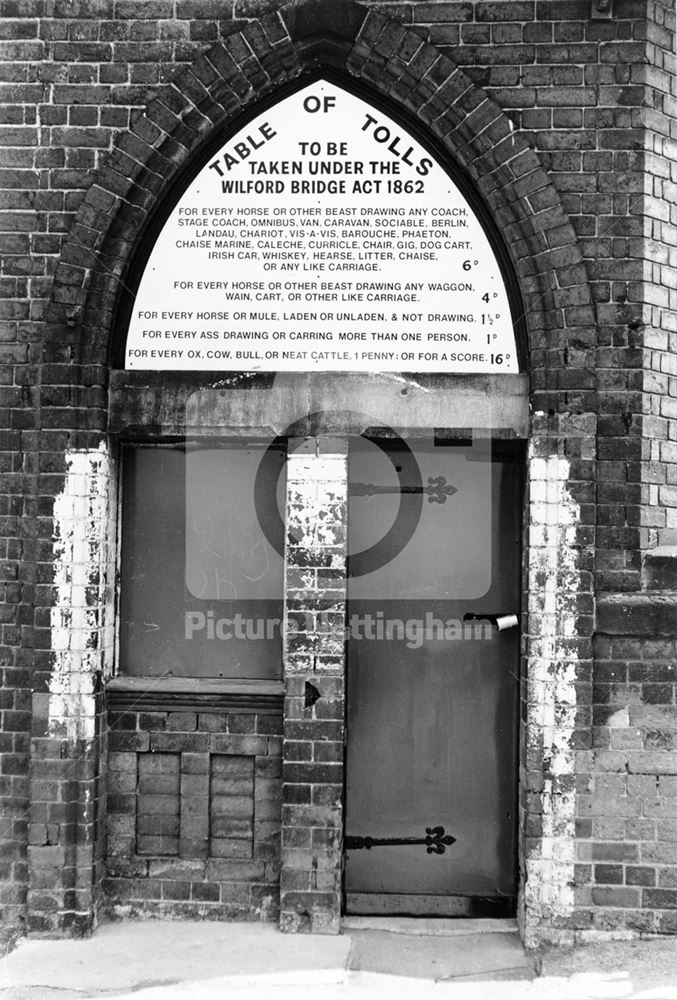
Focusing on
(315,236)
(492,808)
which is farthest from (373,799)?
(315,236)

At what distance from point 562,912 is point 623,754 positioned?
91 centimetres

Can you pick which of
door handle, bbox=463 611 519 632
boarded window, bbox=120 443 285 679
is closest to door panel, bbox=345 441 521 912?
door handle, bbox=463 611 519 632

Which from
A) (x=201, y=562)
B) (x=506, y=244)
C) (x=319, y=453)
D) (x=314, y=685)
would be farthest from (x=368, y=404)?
(x=314, y=685)

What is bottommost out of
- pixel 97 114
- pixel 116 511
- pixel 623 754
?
pixel 623 754

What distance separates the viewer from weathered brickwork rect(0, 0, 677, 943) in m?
4.64

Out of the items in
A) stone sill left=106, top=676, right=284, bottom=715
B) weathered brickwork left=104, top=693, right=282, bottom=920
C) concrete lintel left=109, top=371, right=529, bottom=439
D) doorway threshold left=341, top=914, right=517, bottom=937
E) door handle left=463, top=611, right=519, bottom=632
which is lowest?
doorway threshold left=341, top=914, right=517, bottom=937

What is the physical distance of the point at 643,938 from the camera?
15.0 feet

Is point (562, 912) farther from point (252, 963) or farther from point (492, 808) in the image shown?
point (252, 963)

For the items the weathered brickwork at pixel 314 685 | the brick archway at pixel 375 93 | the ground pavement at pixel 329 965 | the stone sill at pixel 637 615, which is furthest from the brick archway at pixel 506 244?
the weathered brickwork at pixel 314 685

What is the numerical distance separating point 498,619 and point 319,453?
1.42m

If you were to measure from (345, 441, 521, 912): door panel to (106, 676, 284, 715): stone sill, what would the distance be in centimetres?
52

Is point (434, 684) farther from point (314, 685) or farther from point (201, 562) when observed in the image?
point (201, 562)

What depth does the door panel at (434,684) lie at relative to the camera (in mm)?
4980

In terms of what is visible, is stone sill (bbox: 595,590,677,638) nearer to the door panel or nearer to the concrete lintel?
the door panel
